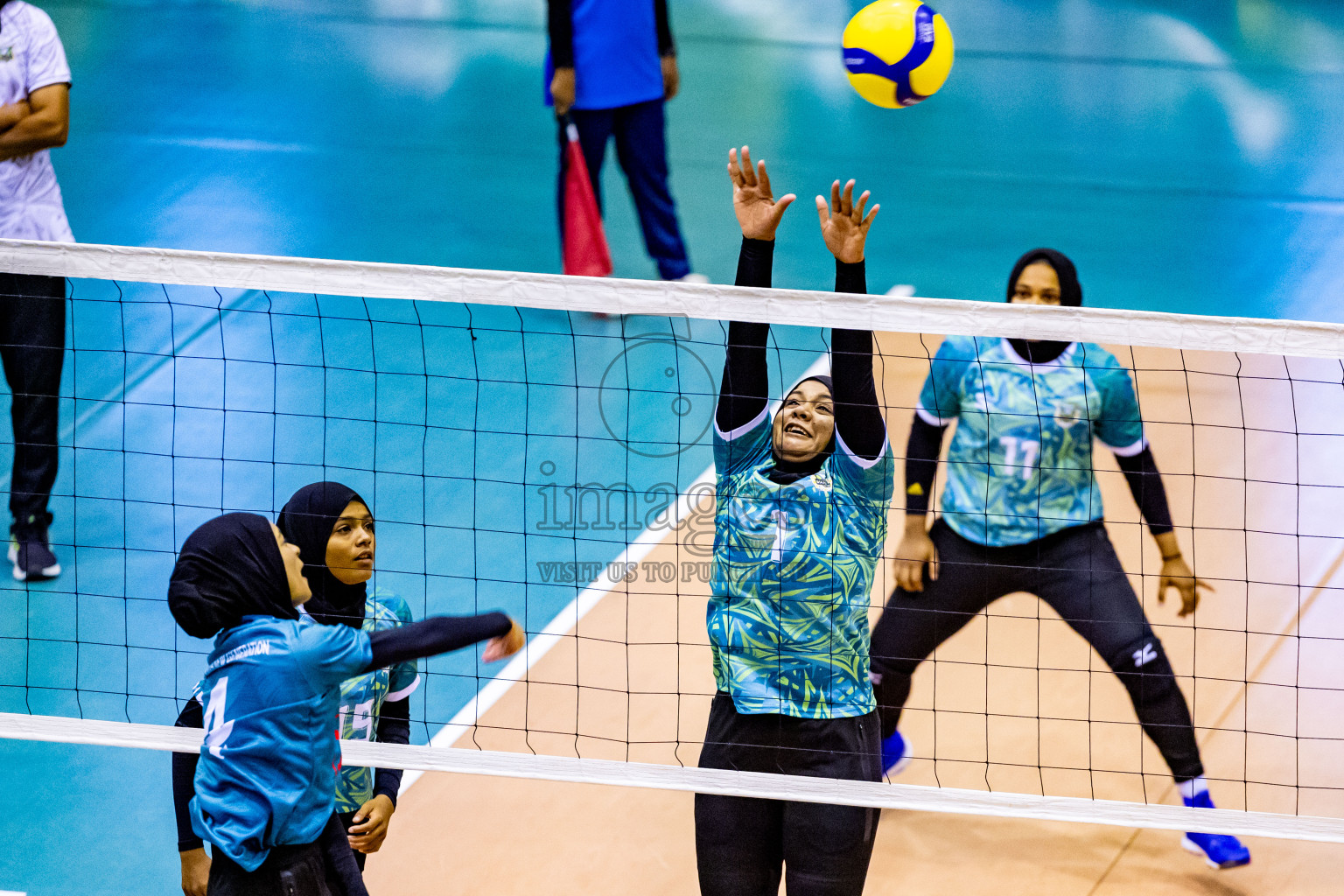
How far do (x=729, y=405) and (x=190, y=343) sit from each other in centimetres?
479

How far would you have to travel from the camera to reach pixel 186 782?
354 centimetres

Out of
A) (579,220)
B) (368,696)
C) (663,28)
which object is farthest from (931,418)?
(663,28)

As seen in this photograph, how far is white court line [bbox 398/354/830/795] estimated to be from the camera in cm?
513

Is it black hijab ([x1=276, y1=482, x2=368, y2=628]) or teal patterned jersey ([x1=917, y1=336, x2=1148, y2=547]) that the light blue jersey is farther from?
teal patterned jersey ([x1=917, y1=336, x2=1148, y2=547])

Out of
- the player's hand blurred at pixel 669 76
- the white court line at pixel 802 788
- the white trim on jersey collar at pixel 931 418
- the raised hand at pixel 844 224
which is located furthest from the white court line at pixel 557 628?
the player's hand blurred at pixel 669 76

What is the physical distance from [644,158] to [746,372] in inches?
172

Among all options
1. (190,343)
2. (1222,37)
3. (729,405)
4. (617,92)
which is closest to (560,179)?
(617,92)

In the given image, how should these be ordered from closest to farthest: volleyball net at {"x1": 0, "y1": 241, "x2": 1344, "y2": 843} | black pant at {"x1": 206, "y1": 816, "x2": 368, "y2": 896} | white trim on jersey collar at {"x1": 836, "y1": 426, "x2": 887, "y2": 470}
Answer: black pant at {"x1": 206, "y1": 816, "x2": 368, "y2": 896} → white trim on jersey collar at {"x1": 836, "y1": 426, "x2": 887, "y2": 470} → volleyball net at {"x1": 0, "y1": 241, "x2": 1344, "y2": 843}

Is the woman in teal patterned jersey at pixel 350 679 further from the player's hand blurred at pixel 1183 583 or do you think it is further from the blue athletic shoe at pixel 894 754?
the player's hand blurred at pixel 1183 583

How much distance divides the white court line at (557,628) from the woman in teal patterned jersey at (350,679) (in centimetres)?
80

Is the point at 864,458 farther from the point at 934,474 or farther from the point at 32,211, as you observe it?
the point at 32,211

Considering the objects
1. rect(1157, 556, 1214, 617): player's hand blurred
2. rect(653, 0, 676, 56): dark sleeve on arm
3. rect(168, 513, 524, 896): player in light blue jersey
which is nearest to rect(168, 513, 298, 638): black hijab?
rect(168, 513, 524, 896): player in light blue jersey

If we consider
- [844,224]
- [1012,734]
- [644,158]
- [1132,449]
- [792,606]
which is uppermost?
[644,158]

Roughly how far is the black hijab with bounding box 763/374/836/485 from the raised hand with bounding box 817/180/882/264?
1.18 feet
